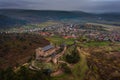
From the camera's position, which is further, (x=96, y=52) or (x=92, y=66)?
(x=96, y=52)

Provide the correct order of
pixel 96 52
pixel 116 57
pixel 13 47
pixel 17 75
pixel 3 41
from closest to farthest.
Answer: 1. pixel 17 75
2. pixel 116 57
3. pixel 96 52
4. pixel 13 47
5. pixel 3 41

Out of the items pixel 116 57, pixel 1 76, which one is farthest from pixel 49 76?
pixel 116 57

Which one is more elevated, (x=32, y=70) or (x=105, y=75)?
(x=32, y=70)

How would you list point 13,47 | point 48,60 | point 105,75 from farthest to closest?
point 13,47 → point 105,75 → point 48,60

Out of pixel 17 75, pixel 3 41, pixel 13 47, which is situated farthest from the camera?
pixel 3 41

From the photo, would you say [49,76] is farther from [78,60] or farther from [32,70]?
[78,60]

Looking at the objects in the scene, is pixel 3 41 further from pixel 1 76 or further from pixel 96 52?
pixel 1 76

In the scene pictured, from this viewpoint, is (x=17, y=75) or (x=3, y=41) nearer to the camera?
(x=17, y=75)

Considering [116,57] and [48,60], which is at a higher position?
[48,60]

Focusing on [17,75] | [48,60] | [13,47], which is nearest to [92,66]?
[48,60]
